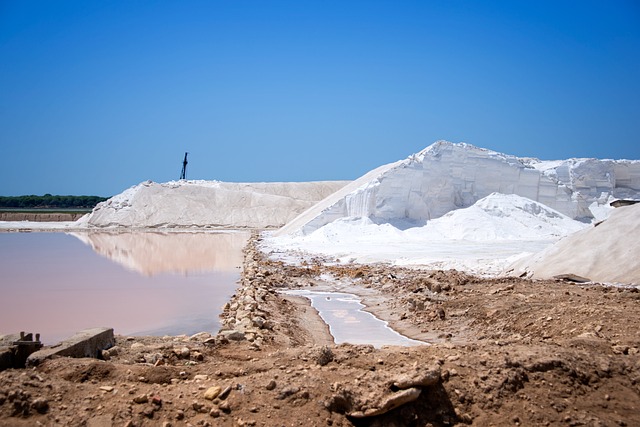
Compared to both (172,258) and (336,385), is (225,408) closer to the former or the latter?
(336,385)

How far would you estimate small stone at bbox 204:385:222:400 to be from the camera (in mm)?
3693

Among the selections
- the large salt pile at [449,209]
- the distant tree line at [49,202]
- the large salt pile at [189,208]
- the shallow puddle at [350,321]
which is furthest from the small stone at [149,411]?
the distant tree line at [49,202]

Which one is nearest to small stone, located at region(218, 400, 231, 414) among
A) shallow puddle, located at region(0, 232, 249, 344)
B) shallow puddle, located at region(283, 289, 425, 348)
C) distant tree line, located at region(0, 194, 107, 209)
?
shallow puddle, located at region(283, 289, 425, 348)

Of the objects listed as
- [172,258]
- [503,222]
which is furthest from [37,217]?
[503,222]

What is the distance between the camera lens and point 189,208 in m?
52.4

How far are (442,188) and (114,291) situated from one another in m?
15.6

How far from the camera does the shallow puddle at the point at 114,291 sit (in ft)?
27.1

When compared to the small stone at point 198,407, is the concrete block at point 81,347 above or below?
above

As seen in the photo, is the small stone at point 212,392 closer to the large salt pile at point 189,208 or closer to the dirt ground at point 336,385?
the dirt ground at point 336,385

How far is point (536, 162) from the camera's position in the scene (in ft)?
108

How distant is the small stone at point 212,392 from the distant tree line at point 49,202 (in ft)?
319

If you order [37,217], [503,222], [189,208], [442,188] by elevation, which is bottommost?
[37,217]

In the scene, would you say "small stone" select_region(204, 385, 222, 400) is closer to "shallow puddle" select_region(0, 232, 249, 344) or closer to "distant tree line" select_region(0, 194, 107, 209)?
"shallow puddle" select_region(0, 232, 249, 344)

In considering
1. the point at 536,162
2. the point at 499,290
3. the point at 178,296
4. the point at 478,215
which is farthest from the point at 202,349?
the point at 536,162
